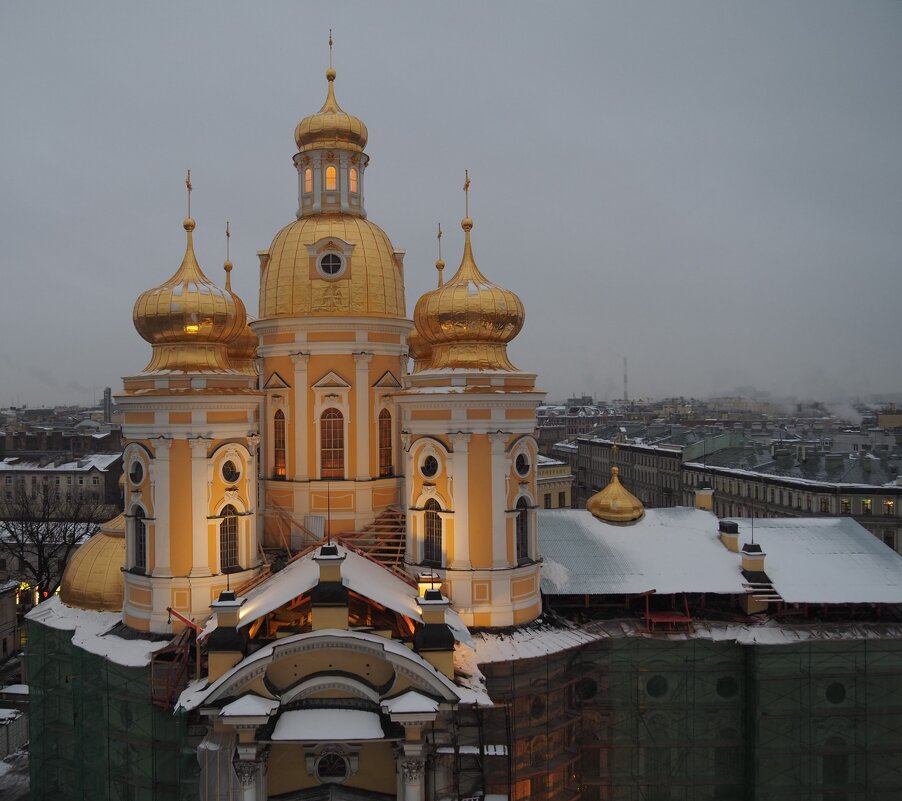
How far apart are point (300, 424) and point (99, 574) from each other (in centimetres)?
644

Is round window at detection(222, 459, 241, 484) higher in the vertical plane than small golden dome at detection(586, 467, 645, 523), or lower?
higher

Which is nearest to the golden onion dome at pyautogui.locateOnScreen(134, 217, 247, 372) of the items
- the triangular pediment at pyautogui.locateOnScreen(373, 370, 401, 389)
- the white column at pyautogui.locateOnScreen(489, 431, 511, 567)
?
the triangular pediment at pyautogui.locateOnScreen(373, 370, 401, 389)

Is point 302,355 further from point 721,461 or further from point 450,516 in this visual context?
point 721,461

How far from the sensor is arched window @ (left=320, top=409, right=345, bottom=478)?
2166 cm

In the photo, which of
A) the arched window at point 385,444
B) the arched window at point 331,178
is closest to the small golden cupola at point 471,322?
the arched window at point 385,444

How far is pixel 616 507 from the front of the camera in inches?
927

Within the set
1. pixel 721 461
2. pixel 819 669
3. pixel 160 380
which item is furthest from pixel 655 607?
pixel 721 461

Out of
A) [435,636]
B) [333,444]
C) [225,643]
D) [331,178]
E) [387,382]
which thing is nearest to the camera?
[225,643]

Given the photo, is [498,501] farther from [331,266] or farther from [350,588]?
[331,266]

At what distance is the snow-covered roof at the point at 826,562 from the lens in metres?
20.1

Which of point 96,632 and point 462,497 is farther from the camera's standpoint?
point 96,632

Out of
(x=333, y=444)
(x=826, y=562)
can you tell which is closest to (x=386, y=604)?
(x=333, y=444)

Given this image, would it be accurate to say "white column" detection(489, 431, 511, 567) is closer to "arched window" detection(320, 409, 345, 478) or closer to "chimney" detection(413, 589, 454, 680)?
"chimney" detection(413, 589, 454, 680)

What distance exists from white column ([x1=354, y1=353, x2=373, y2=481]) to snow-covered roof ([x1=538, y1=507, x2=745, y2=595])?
17.7 feet
